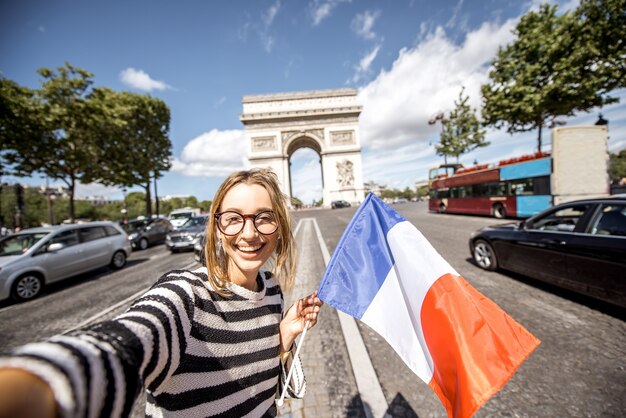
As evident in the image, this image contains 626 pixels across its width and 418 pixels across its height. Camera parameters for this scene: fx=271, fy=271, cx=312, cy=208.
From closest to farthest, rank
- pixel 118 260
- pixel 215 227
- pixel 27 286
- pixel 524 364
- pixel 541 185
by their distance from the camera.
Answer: pixel 215 227, pixel 524 364, pixel 27 286, pixel 118 260, pixel 541 185

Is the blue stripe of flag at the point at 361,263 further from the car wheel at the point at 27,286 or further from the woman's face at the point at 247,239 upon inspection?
the car wheel at the point at 27,286

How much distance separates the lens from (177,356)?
2.99 feet

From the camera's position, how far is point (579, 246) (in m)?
3.61

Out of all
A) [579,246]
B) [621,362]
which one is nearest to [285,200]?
[621,362]

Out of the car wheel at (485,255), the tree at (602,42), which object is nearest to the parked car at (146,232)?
the car wheel at (485,255)

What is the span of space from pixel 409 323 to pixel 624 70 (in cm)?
1648

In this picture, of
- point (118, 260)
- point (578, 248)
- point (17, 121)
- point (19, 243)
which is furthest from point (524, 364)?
point (17, 121)

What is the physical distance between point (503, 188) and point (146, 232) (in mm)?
17955

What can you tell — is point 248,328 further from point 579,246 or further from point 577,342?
point 579,246

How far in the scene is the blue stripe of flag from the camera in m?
1.65

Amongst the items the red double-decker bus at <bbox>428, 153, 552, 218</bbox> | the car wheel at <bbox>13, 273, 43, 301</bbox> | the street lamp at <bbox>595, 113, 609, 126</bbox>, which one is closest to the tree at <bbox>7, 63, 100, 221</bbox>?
the car wheel at <bbox>13, 273, 43, 301</bbox>

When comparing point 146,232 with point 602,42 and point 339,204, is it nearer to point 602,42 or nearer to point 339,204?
point 602,42

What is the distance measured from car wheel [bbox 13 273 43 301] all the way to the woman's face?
25.0 ft

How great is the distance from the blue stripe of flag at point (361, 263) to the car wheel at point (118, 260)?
945 centimetres
